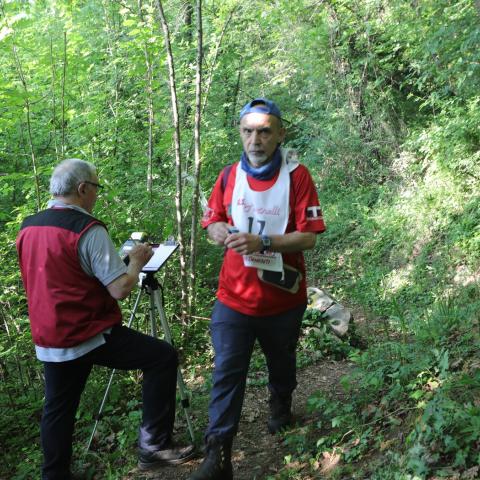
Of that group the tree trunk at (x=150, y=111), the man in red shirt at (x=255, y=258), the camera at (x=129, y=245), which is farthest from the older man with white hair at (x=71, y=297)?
the tree trunk at (x=150, y=111)

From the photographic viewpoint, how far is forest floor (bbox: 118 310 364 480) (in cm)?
343

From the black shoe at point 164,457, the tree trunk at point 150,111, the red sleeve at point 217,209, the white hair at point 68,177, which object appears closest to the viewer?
the white hair at point 68,177

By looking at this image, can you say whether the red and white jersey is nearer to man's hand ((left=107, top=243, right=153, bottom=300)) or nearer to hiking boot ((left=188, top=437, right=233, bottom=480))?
man's hand ((left=107, top=243, right=153, bottom=300))

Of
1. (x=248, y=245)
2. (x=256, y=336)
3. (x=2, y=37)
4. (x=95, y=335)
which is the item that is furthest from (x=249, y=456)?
(x=2, y=37)

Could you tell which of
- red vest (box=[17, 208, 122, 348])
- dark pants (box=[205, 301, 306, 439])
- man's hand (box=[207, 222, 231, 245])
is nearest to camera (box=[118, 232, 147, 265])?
red vest (box=[17, 208, 122, 348])

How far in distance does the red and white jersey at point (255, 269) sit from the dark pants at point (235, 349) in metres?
0.08

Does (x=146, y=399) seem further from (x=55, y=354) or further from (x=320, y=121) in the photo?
(x=320, y=121)

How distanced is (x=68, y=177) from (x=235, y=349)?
1.56 m

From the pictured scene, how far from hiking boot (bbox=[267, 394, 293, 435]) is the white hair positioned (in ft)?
6.92

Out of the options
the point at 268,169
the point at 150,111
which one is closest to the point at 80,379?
the point at 268,169

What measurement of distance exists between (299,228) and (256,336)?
0.81 metres

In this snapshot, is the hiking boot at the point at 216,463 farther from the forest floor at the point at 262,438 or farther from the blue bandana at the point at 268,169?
the blue bandana at the point at 268,169

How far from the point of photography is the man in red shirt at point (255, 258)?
3068 millimetres

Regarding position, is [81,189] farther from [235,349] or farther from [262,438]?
[262,438]
